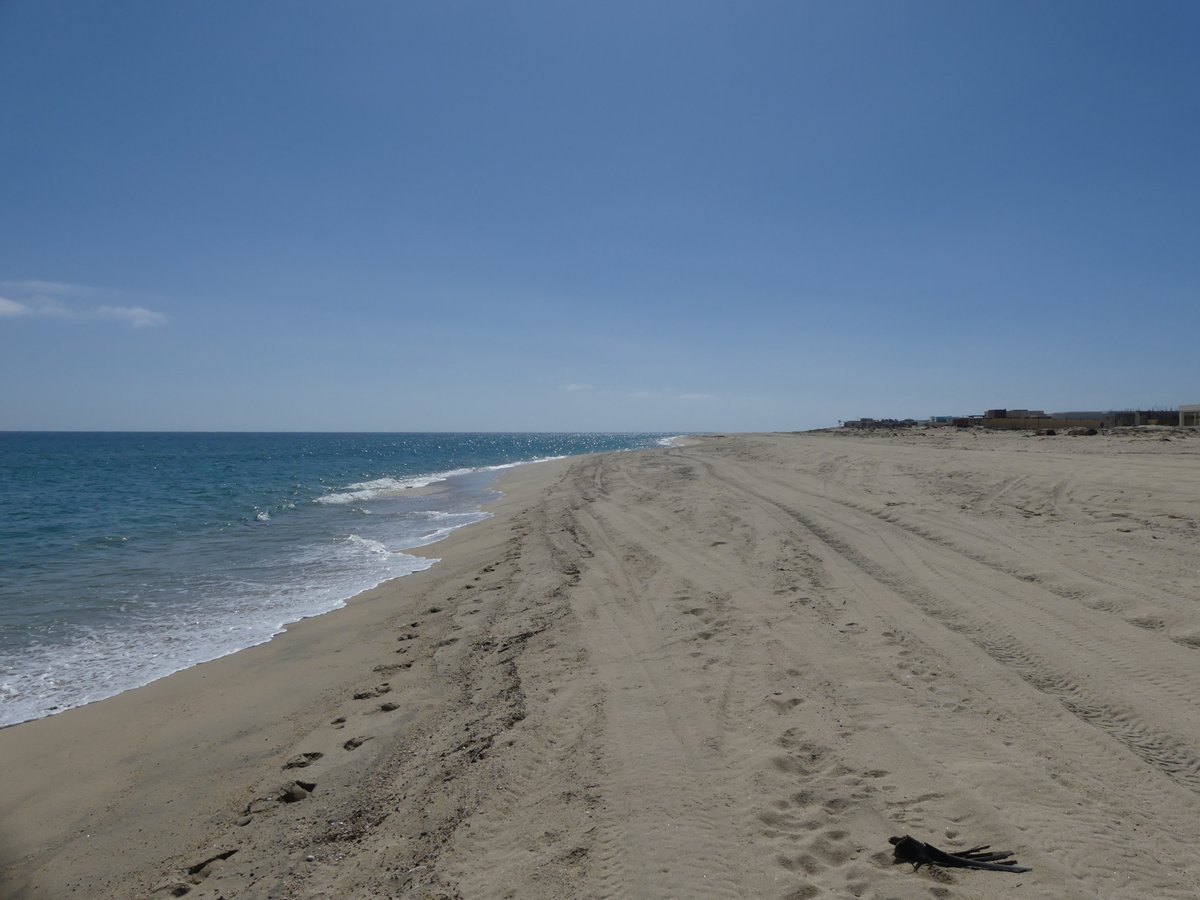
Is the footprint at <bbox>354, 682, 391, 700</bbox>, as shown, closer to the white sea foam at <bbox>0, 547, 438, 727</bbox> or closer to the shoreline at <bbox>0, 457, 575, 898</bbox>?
the shoreline at <bbox>0, 457, 575, 898</bbox>

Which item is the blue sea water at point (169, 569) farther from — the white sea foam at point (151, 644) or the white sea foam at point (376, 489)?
the white sea foam at point (376, 489)

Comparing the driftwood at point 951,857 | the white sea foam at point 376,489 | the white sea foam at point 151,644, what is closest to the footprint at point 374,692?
the white sea foam at point 151,644

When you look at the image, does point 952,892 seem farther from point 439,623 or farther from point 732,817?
point 439,623

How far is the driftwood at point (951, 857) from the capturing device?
2820 mm

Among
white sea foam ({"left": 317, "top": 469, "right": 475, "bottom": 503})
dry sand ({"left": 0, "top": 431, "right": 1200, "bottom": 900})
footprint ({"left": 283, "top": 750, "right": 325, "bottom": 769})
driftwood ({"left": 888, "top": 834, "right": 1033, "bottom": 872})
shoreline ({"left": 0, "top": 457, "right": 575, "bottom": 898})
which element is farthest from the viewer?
white sea foam ({"left": 317, "top": 469, "right": 475, "bottom": 503})

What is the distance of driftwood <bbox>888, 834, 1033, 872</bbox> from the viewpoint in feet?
9.25

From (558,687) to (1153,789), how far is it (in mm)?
3747

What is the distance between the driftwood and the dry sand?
0.18 feet

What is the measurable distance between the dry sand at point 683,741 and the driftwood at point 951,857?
5cm

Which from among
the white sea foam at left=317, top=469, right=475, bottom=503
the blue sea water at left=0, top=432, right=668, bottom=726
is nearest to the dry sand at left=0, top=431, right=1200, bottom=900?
the blue sea water at left=0, top=432, right=668, bottom=726

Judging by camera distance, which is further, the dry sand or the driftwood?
the dry sand

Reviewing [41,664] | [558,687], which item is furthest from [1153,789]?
[41,664]

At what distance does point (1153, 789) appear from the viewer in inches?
131

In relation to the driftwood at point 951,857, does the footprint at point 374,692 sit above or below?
below
